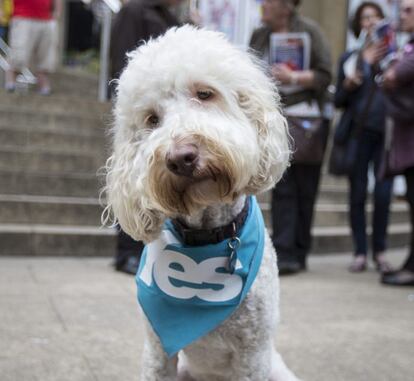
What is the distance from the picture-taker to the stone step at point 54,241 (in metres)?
5.58

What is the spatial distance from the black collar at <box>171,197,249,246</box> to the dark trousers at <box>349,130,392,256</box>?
3543 millimetres

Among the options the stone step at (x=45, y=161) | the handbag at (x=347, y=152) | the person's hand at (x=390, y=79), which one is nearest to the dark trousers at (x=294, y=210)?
the handbag at (x=347, y=152)

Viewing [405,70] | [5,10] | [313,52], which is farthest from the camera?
[5,10]

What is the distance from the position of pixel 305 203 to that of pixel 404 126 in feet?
3.58

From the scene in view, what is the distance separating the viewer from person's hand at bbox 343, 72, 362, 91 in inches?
217

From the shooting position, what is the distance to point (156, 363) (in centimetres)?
231

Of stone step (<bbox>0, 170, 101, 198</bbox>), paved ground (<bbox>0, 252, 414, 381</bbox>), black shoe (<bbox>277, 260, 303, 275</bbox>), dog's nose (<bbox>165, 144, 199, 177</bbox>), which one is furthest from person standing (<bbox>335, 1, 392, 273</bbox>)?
dog's nose (<bbox>165, 144, 199, 177</bbox>)

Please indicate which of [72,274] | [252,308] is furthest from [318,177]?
[252,308]

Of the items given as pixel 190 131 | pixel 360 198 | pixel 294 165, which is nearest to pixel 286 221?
pixel 294 165

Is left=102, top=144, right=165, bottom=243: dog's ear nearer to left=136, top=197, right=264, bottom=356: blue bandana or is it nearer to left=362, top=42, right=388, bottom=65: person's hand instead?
left=136, top=197, right=264, bottom=356: blue bandana

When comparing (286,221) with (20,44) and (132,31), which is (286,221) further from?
(20,44)

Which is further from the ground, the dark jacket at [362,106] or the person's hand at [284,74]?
the person's hand at [284,74]

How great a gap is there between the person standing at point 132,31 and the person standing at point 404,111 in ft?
5.74

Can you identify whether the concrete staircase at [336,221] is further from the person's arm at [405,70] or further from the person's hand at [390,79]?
the person's arm at [405,70]
